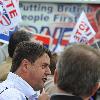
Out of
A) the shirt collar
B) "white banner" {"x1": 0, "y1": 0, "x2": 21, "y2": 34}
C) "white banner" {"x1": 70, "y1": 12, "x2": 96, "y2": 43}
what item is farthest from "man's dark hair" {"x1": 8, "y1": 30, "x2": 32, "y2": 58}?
"white banner" {"x1": 70, "y1": 12, "x2": 96, "y2": 43}

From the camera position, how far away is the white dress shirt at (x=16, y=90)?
2.97 metres

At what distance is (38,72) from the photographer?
3352mm

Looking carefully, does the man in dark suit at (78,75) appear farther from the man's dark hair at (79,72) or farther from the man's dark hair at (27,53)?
the man's dark hair at (27,53)

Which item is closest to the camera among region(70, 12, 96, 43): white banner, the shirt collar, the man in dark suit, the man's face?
the man in dark suit

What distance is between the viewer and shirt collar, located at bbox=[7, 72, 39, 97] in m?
3.17

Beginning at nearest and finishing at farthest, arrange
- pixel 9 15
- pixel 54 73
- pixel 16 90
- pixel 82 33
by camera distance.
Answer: pixel 54 73
pixel 16 90
pixel 9 15
pixel 82 33

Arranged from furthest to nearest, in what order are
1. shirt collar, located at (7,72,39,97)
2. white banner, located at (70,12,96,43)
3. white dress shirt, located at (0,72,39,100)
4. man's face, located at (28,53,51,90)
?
white banner, located at (70,12,96,43), man's face, located at (28,53,51,90), shirt collar, located at (7,72,39,97), white dress shirt, located at (0,72,39,100)

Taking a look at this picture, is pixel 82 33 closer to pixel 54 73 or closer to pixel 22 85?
pixel 22 85

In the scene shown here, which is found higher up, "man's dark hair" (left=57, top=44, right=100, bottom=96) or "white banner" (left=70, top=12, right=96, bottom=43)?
"man's dark hair" (left=57, top=44, right=100, bottom=96)

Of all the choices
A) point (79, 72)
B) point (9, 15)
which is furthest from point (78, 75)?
point (9, 15)

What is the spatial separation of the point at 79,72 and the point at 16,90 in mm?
806

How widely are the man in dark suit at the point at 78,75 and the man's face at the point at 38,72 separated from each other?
36.3 inches

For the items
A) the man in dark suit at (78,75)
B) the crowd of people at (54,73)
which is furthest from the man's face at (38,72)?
the man in dark suit at (78,75)

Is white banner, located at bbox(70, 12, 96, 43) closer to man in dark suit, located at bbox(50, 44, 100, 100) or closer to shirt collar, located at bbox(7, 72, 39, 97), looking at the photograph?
shirt collar, located at bbox(7, 72, 39, 97)
